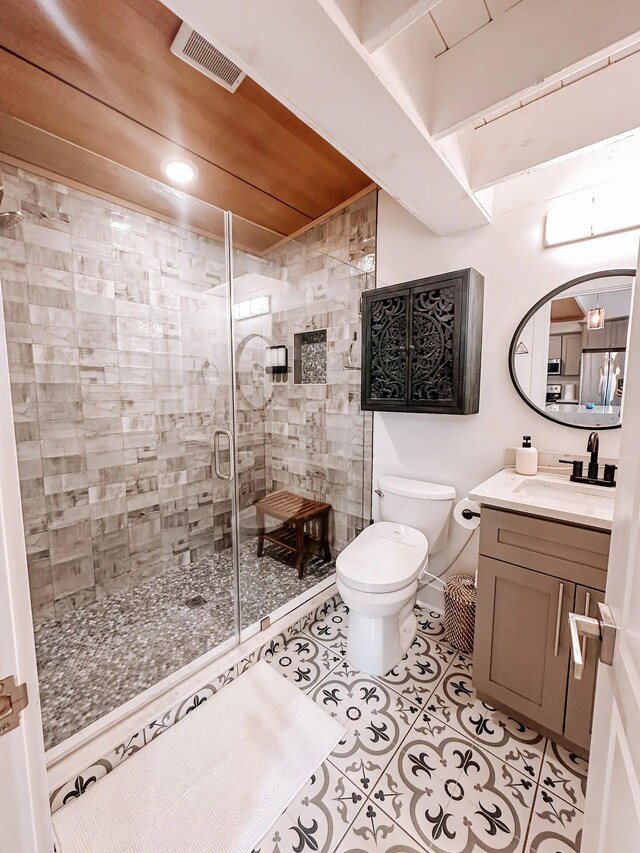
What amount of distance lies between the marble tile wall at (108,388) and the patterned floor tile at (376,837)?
1769mm

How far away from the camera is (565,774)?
1203 mm

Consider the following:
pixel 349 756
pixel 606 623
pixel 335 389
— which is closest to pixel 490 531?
pixel 606 623

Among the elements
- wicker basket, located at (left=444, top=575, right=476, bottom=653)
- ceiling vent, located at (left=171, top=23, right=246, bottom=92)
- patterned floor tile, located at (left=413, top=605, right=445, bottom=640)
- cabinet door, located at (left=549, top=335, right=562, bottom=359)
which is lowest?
patterned floor tile, located at (left=413, top=605, right=445, bottom=640)

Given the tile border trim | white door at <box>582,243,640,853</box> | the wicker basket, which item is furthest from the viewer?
the wicker basket

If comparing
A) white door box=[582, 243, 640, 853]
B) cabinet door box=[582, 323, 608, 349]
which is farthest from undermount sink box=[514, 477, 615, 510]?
white door box=[582, 243, 640, 853]

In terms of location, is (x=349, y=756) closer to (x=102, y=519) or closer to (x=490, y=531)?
(x=490, y=531)

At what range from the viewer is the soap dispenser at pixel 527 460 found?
1611 millimetres

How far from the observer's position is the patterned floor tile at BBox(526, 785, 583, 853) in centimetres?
102

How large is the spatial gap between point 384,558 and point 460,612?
1.55 ft

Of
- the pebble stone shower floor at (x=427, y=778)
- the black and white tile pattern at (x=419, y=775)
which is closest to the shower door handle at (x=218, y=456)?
the black and white tile pattern at (x=419, y=775)

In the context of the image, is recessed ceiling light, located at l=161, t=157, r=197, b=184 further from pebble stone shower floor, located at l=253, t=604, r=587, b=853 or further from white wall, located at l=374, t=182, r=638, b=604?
pebble stone shower floor, located at l=253, t=604, r=587, b=853

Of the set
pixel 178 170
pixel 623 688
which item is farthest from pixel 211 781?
pixel 178 170

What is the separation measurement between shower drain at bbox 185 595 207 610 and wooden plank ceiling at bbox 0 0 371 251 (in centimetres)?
234

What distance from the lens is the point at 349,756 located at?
126 cm
